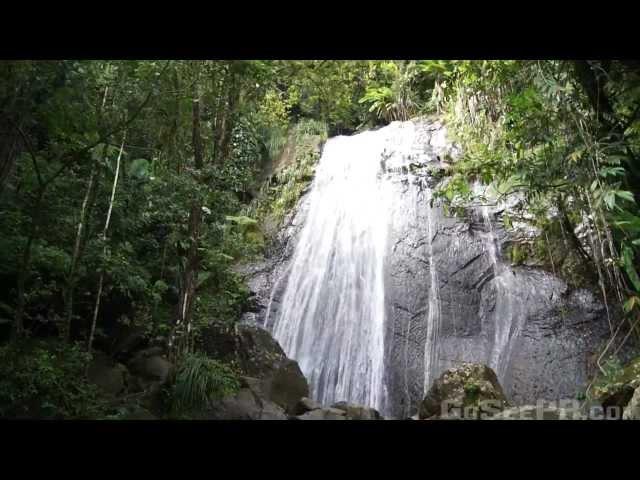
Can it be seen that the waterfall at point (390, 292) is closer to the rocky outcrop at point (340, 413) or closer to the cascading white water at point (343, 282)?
the cascading white water at point (343, 282)

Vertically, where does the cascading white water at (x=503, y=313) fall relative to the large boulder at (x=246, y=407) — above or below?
above

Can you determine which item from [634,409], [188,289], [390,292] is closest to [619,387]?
[634,409]

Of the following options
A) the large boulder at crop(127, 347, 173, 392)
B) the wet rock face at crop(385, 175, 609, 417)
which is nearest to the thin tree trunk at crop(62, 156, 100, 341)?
the large boulder at crop(127, 347, 173, 392)

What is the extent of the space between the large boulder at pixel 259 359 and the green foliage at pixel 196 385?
1113 millimetres

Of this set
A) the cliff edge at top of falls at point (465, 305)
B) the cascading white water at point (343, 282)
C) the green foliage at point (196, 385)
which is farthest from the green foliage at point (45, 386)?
the cliff edge at top of falls at point (465, 305)

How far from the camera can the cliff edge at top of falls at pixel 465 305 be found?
715cm

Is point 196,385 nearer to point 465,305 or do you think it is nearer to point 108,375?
point 108,375

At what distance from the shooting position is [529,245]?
8.49 metres

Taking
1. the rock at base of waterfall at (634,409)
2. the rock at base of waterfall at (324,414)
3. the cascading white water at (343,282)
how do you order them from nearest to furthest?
the rock at base of waterfall at (634,409)
the rock at base of waterfall at (324,414)
the cascading white water at (343,282)

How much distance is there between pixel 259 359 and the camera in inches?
257

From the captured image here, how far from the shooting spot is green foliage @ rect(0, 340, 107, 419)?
417 cm

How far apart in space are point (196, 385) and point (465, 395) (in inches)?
114
